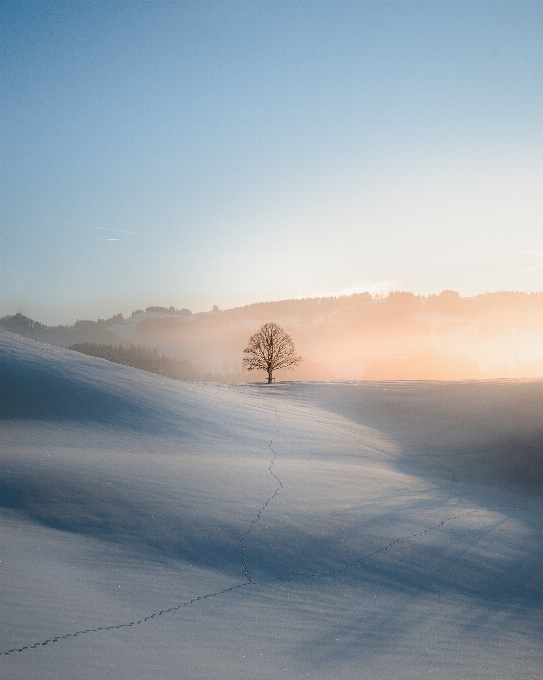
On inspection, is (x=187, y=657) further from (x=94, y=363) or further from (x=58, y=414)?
(x=94, y=363)

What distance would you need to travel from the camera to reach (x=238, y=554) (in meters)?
7.47

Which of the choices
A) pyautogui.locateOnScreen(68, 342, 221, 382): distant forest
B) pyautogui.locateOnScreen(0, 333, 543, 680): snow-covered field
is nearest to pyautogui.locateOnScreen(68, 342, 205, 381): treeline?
pyautogui.locateOnScreen(68, 342, 221, 382): distant forest

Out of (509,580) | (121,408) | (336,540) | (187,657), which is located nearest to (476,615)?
(509,580)

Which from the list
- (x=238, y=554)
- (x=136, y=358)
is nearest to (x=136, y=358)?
(x=136, y=358)

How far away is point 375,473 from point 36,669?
11.6 metres

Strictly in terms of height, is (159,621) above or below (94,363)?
below

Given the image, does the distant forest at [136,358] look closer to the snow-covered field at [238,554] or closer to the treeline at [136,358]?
the treeline at [136,358]

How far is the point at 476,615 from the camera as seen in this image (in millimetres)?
6730

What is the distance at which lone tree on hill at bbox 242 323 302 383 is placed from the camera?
43.6 meters

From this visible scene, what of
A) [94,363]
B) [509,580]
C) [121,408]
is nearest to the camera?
[509,580]

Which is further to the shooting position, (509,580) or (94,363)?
(94,363)

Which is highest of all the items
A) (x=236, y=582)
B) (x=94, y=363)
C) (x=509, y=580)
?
(x=94, y=363)

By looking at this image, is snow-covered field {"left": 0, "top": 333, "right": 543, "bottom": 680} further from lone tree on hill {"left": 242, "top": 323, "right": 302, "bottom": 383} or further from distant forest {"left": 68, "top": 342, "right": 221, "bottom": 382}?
distant forest {"left": 68, "top": 342, "right": 221, "bottom": 382}

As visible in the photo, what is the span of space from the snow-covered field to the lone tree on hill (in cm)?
2659
